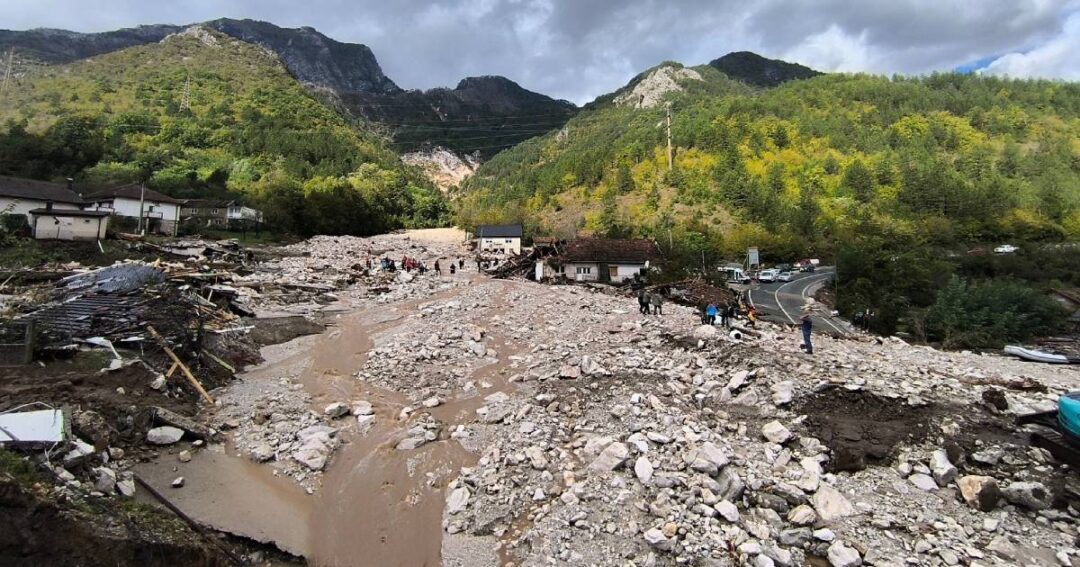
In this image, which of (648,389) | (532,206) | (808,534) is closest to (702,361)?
(648,389)

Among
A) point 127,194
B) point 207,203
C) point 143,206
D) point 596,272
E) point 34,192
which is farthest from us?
point 207,203

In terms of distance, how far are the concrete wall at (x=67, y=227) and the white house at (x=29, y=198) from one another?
1591 mm

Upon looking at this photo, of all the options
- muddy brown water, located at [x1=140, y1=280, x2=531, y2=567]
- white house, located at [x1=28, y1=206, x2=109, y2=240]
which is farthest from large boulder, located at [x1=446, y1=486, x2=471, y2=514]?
white house, located at [x1=28, y1=206, x2=109, y2=240]

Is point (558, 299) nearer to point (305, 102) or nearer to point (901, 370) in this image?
point (901, 370)

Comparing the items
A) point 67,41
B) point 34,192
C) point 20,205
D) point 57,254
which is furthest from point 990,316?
point 67,41

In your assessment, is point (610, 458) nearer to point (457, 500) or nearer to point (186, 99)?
point (457, 500)

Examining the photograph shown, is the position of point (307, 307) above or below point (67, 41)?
below

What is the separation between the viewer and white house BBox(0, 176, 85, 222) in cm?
3117

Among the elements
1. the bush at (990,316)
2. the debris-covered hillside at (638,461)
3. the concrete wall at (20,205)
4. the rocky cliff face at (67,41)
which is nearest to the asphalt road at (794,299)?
the bush at (990,316)

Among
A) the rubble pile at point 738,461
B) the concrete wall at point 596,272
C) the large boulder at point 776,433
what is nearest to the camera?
the rubble pile at point 738,461

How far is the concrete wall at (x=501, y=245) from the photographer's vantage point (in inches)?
2221

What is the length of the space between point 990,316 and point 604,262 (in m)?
23.3

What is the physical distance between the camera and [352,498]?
8305 mm

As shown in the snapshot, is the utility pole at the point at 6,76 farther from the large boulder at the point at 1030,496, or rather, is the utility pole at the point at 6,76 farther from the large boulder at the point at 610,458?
the large boulder at the point at 1030,496
